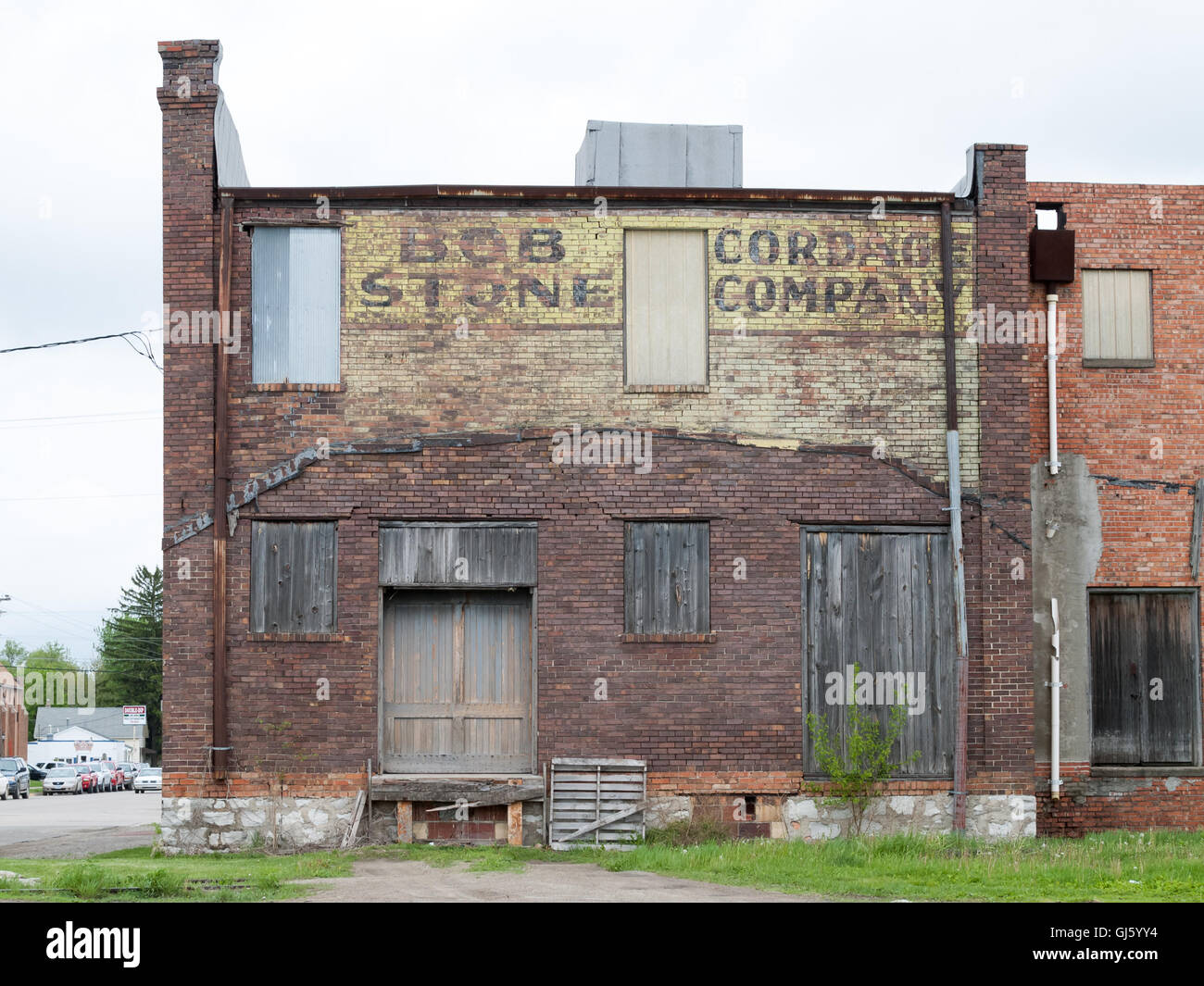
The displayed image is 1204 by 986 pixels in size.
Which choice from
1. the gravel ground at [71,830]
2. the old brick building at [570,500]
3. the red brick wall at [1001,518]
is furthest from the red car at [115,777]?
the red brick wall at [1001,518]

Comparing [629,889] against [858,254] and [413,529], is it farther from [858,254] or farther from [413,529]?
[858,254]

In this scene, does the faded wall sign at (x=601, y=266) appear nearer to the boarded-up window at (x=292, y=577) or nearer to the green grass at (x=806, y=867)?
the boarded-up window at (x=292, y=577)

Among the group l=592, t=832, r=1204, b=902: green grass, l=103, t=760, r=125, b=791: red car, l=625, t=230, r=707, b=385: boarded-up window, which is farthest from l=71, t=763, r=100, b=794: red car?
l=592, t=832, r=1204, b=902: green grass

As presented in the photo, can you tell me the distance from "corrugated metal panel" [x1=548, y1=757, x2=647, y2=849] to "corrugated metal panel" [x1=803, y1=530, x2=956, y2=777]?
7.06 ft

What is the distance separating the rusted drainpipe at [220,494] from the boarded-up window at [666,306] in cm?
479

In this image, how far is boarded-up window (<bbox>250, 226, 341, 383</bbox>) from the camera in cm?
1617

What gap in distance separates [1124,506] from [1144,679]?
225cm

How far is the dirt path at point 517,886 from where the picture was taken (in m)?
11.5

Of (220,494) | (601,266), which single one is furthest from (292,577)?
(601,266)

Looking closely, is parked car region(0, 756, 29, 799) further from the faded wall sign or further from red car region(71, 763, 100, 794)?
the faded wall sign

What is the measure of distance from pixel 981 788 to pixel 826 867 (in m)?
3.64

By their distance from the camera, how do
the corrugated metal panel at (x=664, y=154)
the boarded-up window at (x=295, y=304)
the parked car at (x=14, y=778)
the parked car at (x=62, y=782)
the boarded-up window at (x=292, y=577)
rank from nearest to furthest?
the boarded-up window at (x=292, y=577) < the boarded-up window at (x=295, y=304) < the corrugated metal panel at (x=664, y=154) < the parked car at (x=14, y=778) < the parked car at (x=62, y=782)

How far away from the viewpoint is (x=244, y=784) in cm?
1560

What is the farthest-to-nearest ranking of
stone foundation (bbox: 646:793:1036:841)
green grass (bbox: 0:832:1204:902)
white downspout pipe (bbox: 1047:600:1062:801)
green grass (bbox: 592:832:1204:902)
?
1. white downspout pipe (bbox: 1047:600:1062:801)
2. stone foundation (bbox: 646:793:1036:841)
3. green grass (bbox: 592:832:1204:902)
4. green grass (bbox: 0:832:1204:902)
